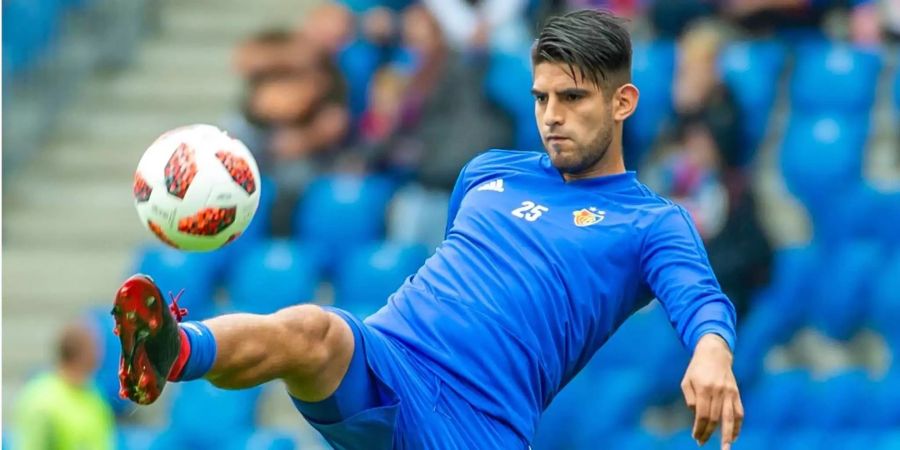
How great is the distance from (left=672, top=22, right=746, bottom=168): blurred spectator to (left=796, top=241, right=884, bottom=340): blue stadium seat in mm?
747

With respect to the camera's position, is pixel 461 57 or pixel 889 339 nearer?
pixel 889 339

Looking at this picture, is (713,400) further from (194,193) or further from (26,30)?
(26,30)

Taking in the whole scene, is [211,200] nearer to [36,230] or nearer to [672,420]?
[672,420]

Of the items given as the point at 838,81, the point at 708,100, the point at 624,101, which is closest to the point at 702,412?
the point at 624,101

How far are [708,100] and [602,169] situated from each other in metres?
4.02

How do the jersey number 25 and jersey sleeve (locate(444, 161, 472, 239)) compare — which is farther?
jersey sleeve (locate(444, 161, 472, 239))

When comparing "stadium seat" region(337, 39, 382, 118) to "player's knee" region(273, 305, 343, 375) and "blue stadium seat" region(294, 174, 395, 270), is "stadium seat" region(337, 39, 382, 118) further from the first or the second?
"player's knee" region(273, 305, 343, 375)

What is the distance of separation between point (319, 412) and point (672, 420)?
4.56 metres

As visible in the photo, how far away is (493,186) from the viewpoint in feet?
21.2

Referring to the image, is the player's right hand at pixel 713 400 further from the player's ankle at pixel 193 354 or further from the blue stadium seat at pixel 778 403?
the blue stadium seat at pixel 778 403

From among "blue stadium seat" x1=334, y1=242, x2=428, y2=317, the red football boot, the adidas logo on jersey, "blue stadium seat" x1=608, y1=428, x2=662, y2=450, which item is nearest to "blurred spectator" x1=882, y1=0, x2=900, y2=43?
"blue stadium seat" x1=608, y1=428, x2=662, y2=450

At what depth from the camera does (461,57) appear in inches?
423

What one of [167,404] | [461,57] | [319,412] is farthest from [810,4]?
[319,412]

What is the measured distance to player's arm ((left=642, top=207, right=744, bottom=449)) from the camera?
5.21 metres
